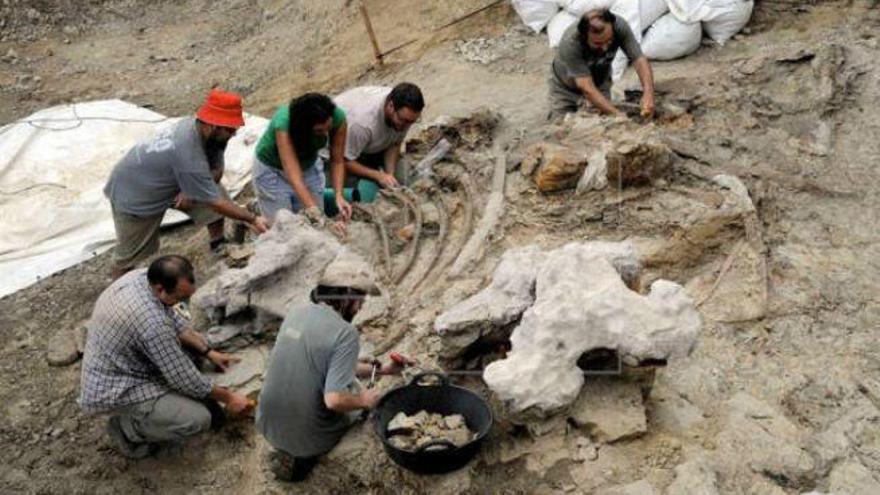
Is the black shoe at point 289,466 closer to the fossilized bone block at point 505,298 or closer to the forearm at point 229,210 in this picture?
the fossilized bone block at point 505,298

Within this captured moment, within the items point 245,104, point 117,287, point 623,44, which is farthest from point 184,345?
point 245,104

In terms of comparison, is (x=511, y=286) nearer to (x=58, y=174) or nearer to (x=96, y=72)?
(x=58, y=174)

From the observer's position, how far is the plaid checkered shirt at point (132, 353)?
157 inches

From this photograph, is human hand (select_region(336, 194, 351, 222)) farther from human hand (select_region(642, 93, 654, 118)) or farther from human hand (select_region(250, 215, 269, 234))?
human hand (select_region(642, 93, 654, 118))

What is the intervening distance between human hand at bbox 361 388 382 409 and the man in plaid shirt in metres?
0.89

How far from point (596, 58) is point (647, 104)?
0.57 metres

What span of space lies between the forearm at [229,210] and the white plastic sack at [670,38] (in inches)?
175

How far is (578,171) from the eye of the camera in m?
5.54

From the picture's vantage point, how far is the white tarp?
686cm

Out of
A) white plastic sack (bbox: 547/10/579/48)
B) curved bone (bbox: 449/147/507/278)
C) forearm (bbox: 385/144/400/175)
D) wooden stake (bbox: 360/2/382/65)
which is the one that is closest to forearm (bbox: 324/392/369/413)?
curved bone (bbox: 449/147/507/278)

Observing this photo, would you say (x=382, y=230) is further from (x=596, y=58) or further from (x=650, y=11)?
(x=650, y=11)

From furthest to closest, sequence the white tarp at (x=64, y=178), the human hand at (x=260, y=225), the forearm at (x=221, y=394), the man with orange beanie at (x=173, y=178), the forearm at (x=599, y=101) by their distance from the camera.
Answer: the white tarp at (x=64, y=178) → the forearm at (x=599, y=101) → the human hand at (x=260, y=225) → the man with orange beanie at (x=173, y=178) → the forearm at (x=221, y=394)

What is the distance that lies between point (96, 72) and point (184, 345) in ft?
25.5

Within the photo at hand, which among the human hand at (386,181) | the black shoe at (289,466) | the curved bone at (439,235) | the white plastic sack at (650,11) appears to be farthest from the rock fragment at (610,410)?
the white plastic sack at (650,11)
